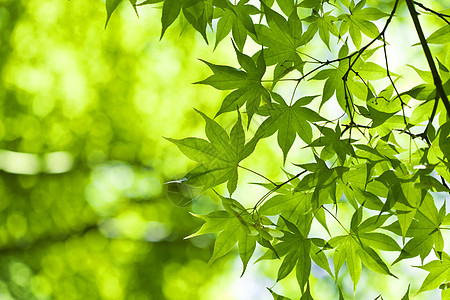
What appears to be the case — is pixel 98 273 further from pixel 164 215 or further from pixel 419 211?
pixel 419 211

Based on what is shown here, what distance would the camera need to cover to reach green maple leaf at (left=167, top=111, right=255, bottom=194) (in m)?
0.50

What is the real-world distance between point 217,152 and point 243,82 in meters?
0.08

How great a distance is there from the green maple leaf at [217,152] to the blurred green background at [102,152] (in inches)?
96.5

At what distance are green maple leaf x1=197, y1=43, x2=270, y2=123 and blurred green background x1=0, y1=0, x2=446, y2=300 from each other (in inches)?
96.6

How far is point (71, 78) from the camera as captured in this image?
10.2 ft

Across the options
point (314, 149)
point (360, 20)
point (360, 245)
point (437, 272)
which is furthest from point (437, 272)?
point (360, 20)

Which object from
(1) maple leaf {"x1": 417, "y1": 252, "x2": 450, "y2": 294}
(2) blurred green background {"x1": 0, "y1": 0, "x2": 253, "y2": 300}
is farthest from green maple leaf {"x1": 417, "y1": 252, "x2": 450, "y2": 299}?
(2) blurred green background {"x1": 0, "y1": 0, "x2": 253, "y2": 300}

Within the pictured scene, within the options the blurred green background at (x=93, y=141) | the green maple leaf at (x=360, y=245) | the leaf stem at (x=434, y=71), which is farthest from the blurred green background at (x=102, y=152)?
the leaf stem at (x=434, y=71)

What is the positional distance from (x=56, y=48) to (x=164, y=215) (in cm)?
135

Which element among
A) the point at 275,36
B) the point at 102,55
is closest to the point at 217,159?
the point at 275,36

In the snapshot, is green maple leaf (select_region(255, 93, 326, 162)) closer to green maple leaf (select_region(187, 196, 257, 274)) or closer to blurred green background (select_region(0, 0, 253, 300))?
green maple leaf (select_region(187, 196, 257, 274))

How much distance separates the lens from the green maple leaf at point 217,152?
50 cm

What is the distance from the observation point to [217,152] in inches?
19.8

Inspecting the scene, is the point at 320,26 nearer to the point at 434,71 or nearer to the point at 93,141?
the point at 434,71
